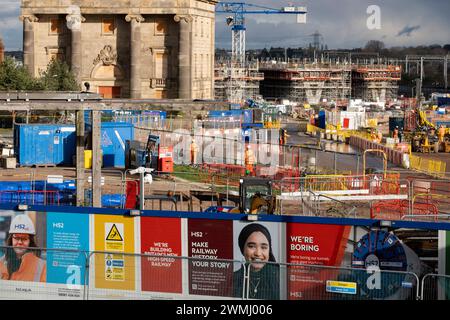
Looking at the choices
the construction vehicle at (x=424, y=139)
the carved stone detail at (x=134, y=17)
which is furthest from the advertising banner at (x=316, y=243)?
the construction vehicle at (x=424, y=139)

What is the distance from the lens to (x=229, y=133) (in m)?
38.4

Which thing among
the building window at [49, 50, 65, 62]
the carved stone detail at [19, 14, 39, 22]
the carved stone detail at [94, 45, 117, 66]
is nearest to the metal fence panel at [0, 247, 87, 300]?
the carved stone detail at [94, 45, 117, 66]

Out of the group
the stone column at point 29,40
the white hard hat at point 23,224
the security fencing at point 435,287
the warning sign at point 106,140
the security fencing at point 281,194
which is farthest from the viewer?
the stone column at point 29,40

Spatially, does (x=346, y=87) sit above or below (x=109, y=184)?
above

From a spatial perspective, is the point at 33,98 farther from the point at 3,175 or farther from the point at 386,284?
the point at 386,284

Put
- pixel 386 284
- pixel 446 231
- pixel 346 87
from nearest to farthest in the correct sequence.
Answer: pixel 386 284, pixel 446 231, pixel 346 87

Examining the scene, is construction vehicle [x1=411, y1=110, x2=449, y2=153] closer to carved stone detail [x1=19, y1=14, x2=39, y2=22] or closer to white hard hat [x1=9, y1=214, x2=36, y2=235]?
carved stone detail [x1=19, y1=14, x2=39, y2=22]

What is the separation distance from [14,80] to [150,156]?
15715 millimetres

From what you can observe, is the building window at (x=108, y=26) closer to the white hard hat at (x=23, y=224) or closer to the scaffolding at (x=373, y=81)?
the white hard hat at (x=23, y=224)

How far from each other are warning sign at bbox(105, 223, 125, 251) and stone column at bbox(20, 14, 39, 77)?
122 feet

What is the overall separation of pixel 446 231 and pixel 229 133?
24770 millimetres

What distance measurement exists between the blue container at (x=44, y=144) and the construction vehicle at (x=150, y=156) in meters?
2.13

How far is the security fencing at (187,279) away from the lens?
12352mm
